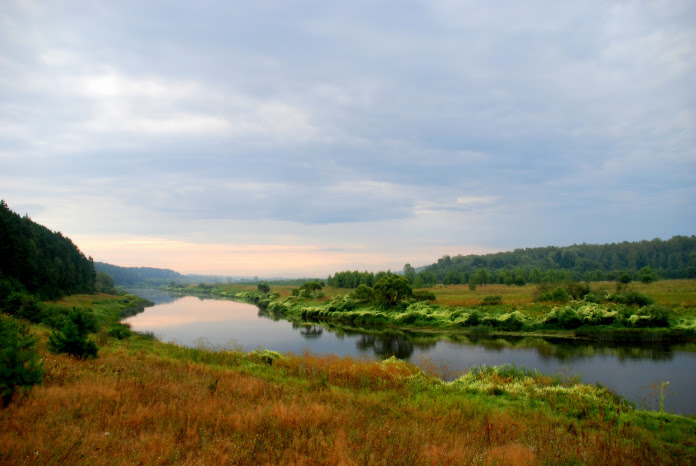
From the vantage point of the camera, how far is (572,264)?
134 metres

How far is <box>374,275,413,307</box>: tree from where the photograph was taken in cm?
4759

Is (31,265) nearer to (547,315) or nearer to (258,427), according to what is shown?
(258,427)

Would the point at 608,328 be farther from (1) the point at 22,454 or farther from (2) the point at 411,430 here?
(1) the point at 22,454

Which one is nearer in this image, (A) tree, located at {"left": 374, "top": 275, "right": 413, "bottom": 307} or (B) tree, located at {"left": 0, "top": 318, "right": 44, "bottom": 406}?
(B) tree, located at {"left": 0, "top": 318, "right": 44, "bottom": 406}

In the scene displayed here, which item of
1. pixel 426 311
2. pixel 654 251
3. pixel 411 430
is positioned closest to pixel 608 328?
pixel 426 311

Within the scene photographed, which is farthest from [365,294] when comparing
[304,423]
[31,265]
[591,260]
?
[591,260]

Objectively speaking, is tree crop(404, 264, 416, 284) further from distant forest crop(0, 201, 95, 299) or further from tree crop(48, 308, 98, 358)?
tree crop(48, 308, 98, 358)

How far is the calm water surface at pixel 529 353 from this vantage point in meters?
16.3

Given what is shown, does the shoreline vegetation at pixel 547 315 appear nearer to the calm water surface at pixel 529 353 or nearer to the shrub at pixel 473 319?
the shrub at pixel 473 319

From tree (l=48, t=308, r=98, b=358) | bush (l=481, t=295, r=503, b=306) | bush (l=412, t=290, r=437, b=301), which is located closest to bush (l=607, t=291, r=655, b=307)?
bush (l=481, t=295, r=503, b=306)

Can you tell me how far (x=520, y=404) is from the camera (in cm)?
1082

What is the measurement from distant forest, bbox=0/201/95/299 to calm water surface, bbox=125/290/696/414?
21563 millimetres

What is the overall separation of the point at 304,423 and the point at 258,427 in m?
0.93

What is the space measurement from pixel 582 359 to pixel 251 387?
→ 2110cm
